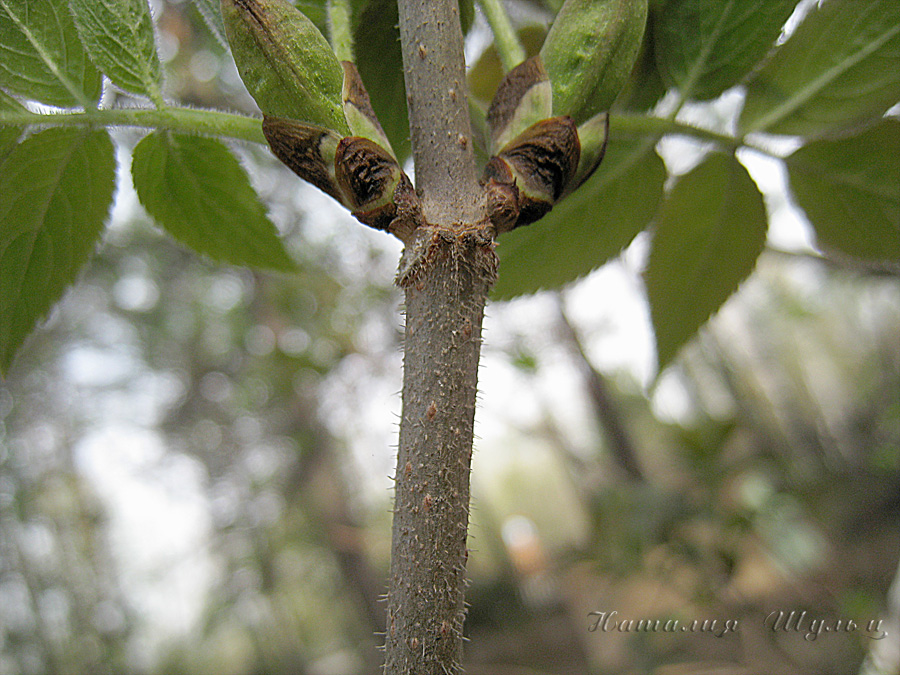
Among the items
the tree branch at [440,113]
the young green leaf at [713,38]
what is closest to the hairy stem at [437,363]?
the tree branch at [440,113]

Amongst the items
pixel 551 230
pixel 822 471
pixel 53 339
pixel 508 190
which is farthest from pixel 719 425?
pixel 53 339

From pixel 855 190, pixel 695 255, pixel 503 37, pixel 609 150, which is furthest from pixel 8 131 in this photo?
pixel 855 190

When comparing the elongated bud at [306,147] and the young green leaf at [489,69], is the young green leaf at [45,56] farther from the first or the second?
the young green leaf at [489,69]

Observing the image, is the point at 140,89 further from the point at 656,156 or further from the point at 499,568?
the point at 499,568

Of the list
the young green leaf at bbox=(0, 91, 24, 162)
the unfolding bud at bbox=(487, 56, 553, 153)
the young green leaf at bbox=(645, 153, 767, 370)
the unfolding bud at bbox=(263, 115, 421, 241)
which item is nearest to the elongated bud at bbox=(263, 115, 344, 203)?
the unfolding bud at bbox=(263, 115, 421, 241)

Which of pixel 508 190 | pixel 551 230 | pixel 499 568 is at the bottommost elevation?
pixel 499 568

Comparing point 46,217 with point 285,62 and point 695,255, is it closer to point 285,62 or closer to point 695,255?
point 285,62

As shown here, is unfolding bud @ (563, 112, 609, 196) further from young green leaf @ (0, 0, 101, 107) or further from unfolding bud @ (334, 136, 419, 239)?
young green leaf @ (0, 0, 101, 107)
